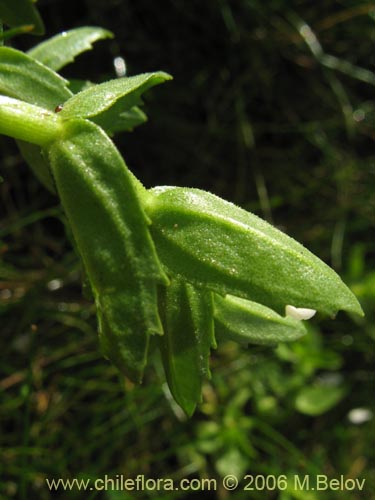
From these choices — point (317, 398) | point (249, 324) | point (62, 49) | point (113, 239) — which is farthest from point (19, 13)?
point (317, 398)

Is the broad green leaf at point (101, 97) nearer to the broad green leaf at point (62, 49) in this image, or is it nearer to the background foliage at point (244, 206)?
the broad green leaf at point (62, 49)

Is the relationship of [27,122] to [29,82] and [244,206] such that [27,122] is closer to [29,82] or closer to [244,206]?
[29,82]

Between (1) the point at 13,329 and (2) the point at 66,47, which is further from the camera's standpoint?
(1) the point at 13,329

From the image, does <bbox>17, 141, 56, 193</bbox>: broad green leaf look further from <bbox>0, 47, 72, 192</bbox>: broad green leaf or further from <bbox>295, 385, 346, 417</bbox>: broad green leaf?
<bbox>295, 385, 346, 417</bbox>: broad green leaf

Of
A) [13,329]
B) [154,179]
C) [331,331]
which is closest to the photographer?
[13,329]

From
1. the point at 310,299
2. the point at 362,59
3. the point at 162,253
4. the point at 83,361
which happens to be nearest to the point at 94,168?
the point at 162,253

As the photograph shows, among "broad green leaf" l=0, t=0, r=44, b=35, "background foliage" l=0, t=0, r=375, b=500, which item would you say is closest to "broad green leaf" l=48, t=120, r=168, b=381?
"broad green leaf" l=0, t=0, r=44, b=35

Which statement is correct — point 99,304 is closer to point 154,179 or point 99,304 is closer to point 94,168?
point 94,168
